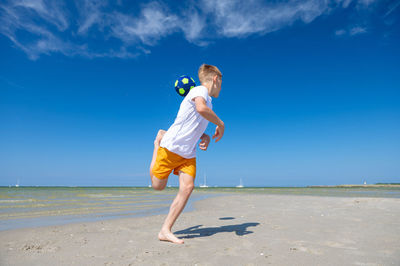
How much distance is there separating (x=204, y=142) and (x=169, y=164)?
61 centimetres

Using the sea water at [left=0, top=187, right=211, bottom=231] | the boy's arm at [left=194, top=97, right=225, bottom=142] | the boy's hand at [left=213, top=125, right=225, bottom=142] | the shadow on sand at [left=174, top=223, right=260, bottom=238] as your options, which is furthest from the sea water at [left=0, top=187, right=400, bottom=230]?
the boy's arm at [left=194, top=97, right=225, bottom=142]

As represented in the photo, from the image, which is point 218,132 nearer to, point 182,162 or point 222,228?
point 182,162

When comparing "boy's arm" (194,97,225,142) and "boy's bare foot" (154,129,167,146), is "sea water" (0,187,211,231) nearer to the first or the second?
Answer: "boy's bare foot" (154,129,167,146)

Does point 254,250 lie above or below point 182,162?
below

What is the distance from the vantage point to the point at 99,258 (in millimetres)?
2668

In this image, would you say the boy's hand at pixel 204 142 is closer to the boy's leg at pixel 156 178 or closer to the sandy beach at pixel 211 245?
the boy's leg at pixel 156 178

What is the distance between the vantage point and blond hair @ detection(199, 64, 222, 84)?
12.0 feet

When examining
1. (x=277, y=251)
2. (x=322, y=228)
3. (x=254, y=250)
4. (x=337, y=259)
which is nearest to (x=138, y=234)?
(x=254, y=250)

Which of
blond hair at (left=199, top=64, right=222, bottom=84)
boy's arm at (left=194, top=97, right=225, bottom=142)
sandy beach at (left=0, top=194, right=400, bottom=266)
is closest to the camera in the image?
sandy beach at (left=0, top=194, right=400, bottom=266)

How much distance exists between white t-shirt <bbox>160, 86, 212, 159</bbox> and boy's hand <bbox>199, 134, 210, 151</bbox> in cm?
24

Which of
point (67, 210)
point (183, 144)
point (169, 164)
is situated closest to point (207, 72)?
point (183, 144)

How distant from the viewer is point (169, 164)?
3.49 metres

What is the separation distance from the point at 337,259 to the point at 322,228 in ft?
5.92

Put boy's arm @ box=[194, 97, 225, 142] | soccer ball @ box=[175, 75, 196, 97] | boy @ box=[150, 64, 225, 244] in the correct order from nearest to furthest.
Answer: boy's arm @ box=[194, 97, 225, 142]
boy @ box=[150, 64, 225, 244]
soccer ball @ box=[175, 75, 196, 97]
